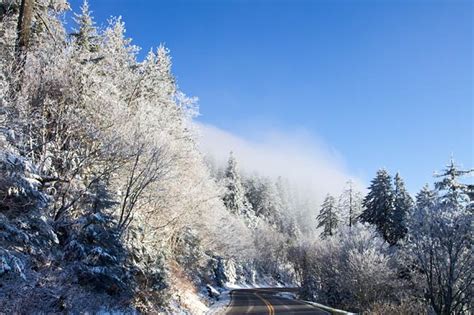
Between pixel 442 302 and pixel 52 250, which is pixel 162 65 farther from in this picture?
pixel 442 302

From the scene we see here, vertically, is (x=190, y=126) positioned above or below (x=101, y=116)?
above

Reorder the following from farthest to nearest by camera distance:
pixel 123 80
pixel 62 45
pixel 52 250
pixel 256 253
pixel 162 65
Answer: pixel 256 253 → pixel 162 65 → pixel 123 80 → pixel 62 45 → pixel 52 250

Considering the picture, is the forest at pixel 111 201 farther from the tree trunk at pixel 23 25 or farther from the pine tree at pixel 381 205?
the pine tree at pixel 381 205

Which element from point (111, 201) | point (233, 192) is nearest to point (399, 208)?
point (233, 192)

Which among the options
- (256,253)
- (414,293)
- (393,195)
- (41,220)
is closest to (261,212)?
(256,253)

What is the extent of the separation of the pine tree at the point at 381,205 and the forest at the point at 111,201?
6298 mm

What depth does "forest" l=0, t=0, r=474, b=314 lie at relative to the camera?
11.1 m

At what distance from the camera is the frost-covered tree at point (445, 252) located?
27641mm

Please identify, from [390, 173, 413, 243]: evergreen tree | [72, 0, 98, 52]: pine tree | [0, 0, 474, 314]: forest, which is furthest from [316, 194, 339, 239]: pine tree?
[72, 0, 98, 52]: pine tree

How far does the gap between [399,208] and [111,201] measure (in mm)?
43038

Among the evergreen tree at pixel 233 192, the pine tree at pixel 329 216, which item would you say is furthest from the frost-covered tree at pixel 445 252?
the evergreen tree at pixel 233 192

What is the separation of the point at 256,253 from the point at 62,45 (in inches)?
2869

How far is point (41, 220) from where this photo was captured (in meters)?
11.0

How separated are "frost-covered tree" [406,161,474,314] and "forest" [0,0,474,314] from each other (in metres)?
0.10
